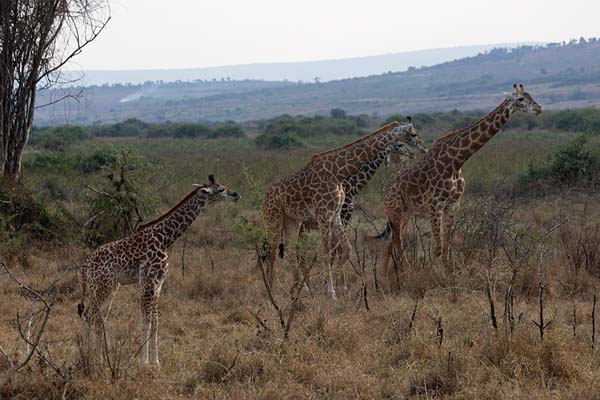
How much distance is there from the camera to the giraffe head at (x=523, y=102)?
8906 millimetres

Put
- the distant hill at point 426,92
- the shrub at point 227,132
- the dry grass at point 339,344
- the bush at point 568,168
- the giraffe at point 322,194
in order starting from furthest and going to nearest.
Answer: the distant hill at point 426,92, the shrub at point 227,132, the bush at point 568,168, the giraffe at point 322,194, the dry grass at point 339,344

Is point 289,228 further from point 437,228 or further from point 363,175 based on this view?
point 437,228

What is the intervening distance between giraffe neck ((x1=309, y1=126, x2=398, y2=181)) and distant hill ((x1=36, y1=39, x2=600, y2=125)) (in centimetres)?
8721

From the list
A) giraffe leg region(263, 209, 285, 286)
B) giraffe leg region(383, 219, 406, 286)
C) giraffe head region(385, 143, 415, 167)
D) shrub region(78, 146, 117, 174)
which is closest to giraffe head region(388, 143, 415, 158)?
giraffe head region(385, 143, 415, 167)

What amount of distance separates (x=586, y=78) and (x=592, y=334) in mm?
122462

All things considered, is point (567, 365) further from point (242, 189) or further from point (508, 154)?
point (508, 154)

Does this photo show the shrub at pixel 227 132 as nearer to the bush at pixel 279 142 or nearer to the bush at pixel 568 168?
the bush at pixel 279 142

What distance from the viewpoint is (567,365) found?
5.74m

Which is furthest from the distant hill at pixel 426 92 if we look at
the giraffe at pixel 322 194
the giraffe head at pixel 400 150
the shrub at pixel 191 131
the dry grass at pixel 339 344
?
the dry grass at pixel 339 344

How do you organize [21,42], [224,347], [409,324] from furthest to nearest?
[21,42] → [409,324] → [224,347]

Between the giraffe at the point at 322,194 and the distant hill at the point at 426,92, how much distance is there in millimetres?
87264

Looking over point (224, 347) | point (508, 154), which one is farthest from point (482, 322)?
point (508, 154)

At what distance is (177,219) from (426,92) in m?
135

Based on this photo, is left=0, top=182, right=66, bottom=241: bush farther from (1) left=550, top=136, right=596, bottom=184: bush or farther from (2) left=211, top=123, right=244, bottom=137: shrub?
(2) left=211, top=123, right=244, bottom=137: shrub
